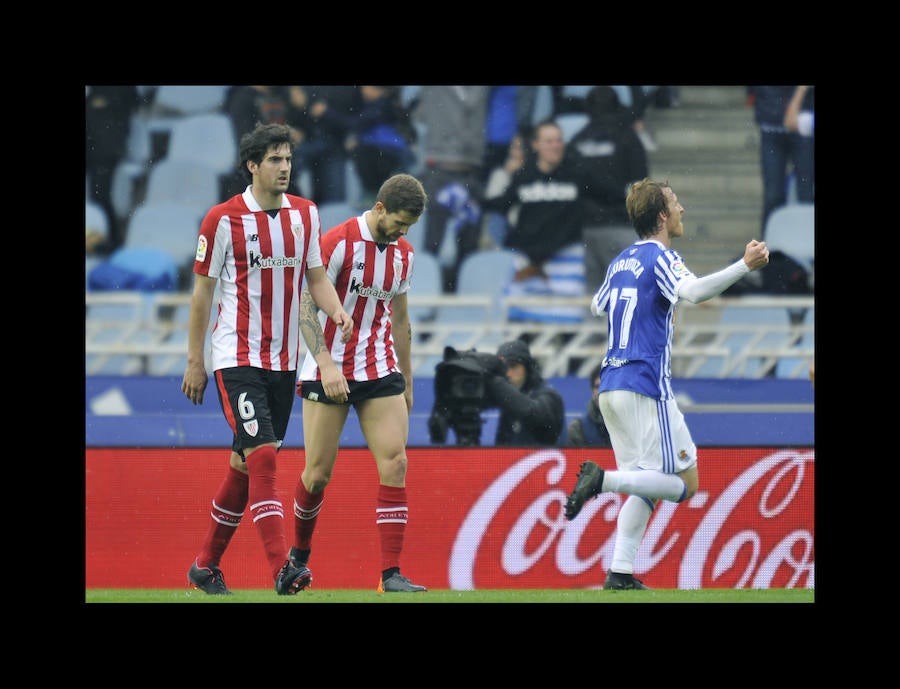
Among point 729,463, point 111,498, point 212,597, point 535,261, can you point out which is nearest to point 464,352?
point 535,261

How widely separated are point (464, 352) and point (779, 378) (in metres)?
2.04

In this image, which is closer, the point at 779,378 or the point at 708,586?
the point at 708,586

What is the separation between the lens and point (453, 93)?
32.0ft

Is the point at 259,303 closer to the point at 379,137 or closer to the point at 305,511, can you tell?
the point at 305,511

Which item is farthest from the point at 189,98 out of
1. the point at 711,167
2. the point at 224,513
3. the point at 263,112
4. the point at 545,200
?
the point at 224,513

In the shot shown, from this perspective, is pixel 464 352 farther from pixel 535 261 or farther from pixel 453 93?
pixel 453 93

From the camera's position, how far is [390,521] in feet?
20.6

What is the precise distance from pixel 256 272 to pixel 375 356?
2.17ft

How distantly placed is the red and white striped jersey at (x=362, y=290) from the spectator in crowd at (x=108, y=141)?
12.9 feet

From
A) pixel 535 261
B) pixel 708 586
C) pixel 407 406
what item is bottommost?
pixel 708 586

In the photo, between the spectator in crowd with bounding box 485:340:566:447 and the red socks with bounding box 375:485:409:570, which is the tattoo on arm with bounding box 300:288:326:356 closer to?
the red socks with bounding box 375:485:409:570

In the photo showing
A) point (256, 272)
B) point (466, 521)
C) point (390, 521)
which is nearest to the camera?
point (256, 272)

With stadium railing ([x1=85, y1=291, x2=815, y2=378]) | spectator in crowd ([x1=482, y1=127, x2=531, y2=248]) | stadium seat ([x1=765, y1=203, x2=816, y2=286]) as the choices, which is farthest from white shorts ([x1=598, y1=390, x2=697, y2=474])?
stadium seat ([x1=765, y1=203, x2=816, y2=286])

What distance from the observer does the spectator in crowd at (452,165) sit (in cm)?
959
